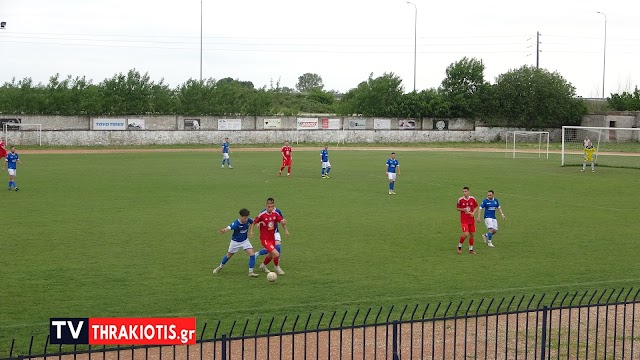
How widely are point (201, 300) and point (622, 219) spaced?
16.8 m

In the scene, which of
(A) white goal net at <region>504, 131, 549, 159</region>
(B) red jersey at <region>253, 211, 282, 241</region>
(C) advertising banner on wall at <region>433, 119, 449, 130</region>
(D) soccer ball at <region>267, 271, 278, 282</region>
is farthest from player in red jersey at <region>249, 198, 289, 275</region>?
(C) advertising banner on wall at <region>433, 119, 449, 130</region>

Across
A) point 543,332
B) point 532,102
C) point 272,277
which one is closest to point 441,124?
point 532,102

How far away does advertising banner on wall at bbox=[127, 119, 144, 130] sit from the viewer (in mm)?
69938

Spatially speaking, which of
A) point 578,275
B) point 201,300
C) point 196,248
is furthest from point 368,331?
point 196,248

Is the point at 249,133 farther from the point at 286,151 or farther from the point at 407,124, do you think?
the point at 286,151

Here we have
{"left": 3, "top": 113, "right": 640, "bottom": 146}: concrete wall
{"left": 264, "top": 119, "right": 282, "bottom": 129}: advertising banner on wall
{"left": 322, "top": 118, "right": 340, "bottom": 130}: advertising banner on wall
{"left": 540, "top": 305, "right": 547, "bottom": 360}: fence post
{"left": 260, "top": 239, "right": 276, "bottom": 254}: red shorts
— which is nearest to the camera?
{"left": 540, "top": 305, "right": 547, "bottom": 360}: fence post

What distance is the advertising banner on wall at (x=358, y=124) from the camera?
7762 cm

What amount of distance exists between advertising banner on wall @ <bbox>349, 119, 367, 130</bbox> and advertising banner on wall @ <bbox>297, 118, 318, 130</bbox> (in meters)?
3.72

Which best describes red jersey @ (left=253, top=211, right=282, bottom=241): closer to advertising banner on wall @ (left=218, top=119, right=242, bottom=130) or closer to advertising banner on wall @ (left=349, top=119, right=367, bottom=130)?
advertising banner on wall @ (left=218, top=119, right=242, bottom=130)

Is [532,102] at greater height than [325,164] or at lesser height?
greater

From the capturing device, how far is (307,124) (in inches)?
2982

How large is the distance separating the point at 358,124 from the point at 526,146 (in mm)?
16083

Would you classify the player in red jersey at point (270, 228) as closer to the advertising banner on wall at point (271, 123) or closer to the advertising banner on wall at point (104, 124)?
the advertising banner on wall at point (104, 124)

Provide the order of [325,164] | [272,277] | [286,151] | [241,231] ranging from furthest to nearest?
[325,164] < [286,151] < [241,231] < [272,277]
